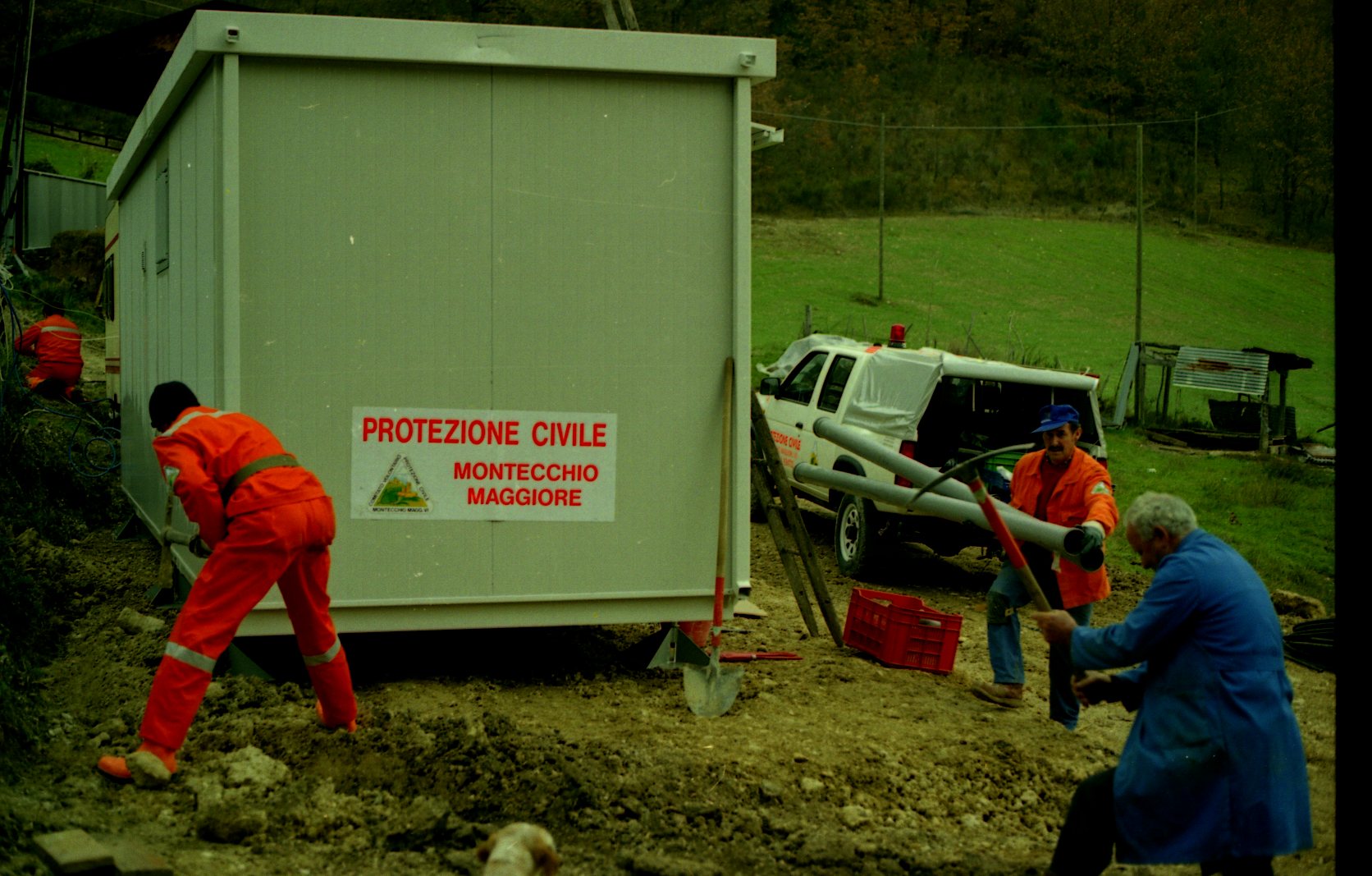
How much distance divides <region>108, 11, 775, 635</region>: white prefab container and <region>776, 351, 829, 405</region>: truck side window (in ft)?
18.3

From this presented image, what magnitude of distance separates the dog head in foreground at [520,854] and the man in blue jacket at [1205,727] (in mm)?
1865

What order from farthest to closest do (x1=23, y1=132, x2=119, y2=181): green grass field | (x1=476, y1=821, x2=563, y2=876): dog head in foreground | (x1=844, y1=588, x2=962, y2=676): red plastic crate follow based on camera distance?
1. (x1=23, y1=132, x2=119, y2=181): green grass field
2. (x1=844, y1=588, x2=962, y2=676): red plastic crate
3. (x1=476, y1=821, x2=563, y2=876): dog head in foreground

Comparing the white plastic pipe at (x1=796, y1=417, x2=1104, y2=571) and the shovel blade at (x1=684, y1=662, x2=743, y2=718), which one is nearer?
the white plastic pipe at (x1=796, y1=417, x2=1104, y2=571)

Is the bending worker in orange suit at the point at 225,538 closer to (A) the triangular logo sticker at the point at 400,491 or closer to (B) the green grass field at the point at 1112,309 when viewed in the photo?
(A) the triangular logo sticker at the point at 400,491

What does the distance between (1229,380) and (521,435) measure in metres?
17.7

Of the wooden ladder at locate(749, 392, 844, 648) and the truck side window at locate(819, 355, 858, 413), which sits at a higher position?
the truck side window at locate(819, 355, 858, 413)

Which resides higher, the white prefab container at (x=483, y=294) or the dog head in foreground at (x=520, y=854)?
the white prefab container at (x=483, y=294)

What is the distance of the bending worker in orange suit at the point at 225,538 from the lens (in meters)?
5.12

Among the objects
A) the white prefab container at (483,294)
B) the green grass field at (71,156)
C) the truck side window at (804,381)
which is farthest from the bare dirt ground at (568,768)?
the green grass field at (71,156)

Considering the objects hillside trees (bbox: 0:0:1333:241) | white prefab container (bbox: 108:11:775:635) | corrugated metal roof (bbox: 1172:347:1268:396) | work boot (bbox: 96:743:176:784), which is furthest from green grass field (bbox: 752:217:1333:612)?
work boot (bbox: 96:743:176:784)

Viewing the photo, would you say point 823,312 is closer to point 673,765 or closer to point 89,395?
point 89,395

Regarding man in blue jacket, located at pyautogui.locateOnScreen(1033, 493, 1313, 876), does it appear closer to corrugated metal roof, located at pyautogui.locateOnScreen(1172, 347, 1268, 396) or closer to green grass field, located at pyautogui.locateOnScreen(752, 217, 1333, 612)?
green grass field, located at pyautogui.locateOnScreen(752, 217, 1333, 612)

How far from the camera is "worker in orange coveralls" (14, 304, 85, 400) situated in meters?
13.6

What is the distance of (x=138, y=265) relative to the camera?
962 centimetres
